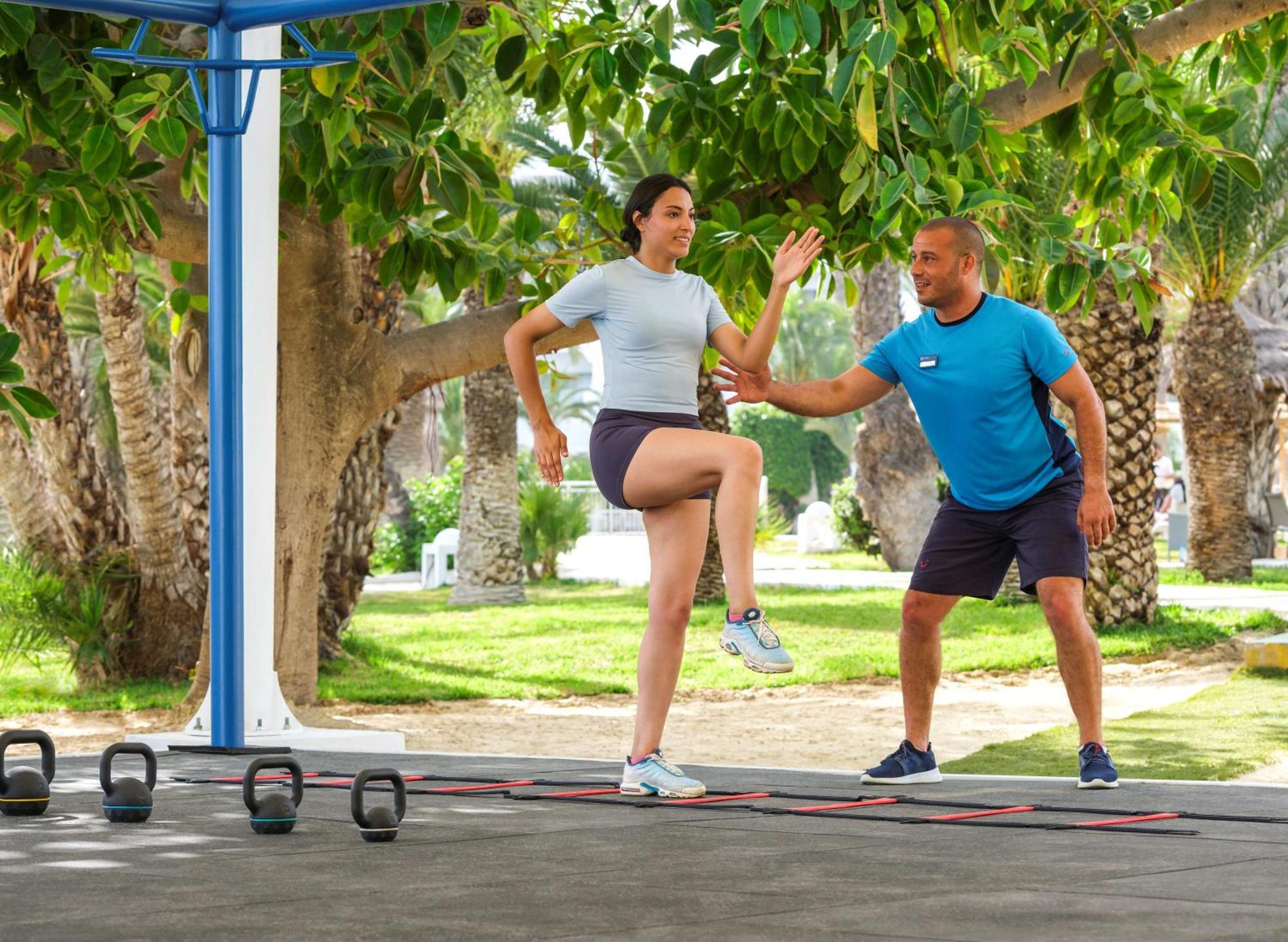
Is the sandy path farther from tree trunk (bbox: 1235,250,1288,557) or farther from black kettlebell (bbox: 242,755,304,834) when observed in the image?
tree trunk (bbox: 1235,250,1288,557)

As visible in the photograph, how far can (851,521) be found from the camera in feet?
115

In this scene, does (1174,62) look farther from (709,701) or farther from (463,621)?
(463,621)

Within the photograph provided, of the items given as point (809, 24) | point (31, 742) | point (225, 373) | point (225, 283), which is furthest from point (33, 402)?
point (809, 24)

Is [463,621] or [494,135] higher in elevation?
[494,135]

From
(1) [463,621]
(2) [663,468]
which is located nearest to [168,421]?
(1) [463,621]

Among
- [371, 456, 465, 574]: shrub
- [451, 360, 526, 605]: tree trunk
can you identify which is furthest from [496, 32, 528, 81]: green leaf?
[371, 456, 465, 574]: shrub

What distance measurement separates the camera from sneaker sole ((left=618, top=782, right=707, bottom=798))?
18.4ft

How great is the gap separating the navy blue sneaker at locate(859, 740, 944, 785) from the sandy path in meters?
3.94

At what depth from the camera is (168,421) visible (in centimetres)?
1838

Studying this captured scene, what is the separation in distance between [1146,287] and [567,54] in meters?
2.75

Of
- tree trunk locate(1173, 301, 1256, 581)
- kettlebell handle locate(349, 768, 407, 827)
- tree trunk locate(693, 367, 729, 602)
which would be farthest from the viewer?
tree trunk locate(1173, 301, 1256, 581)

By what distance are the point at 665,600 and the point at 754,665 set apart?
1.58 feet

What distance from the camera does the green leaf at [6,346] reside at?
269 inches

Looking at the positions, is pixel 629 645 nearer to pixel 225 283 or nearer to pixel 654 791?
pixel 225 283
